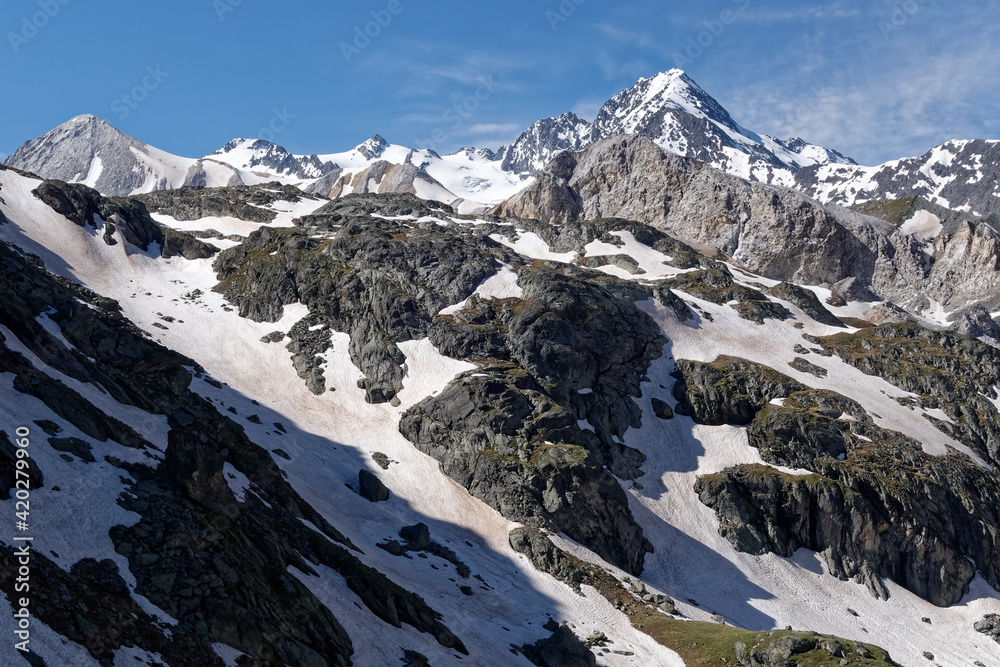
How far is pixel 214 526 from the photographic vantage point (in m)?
32.2

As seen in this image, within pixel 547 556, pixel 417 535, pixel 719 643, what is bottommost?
pixel 417 535

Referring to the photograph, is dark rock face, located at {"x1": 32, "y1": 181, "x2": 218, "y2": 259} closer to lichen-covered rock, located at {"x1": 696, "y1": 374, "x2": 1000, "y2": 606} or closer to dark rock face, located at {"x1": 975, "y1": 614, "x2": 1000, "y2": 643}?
lichen-covered rock, located at {"x1": 696, "y1": 374, "x2": 1000, "y2": 606}

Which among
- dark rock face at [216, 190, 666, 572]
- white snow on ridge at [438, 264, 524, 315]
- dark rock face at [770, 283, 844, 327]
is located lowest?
dark rock face at [216, 190, 666, 572]

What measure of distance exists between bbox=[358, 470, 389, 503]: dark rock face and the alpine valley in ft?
2.27

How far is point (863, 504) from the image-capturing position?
256 feet

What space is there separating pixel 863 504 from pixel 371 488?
185 ft

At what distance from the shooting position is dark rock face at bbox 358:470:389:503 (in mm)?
64062

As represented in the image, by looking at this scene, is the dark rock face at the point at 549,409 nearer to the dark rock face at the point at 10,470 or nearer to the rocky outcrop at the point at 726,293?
the rocky outcrop at the point at 726,293

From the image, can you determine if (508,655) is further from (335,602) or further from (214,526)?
(214,526)

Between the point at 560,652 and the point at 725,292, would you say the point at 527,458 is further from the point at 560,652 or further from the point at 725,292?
the point at 725,292

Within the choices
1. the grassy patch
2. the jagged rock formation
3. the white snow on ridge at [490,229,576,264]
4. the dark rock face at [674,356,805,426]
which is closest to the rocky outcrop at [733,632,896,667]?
the grassy patch

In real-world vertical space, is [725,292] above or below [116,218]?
above

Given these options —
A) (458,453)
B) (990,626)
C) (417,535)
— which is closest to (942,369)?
(990,626)

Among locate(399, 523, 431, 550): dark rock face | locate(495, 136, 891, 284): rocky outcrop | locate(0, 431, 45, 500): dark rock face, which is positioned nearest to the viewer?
locate(0, 431, 45, 500): dark rock face
